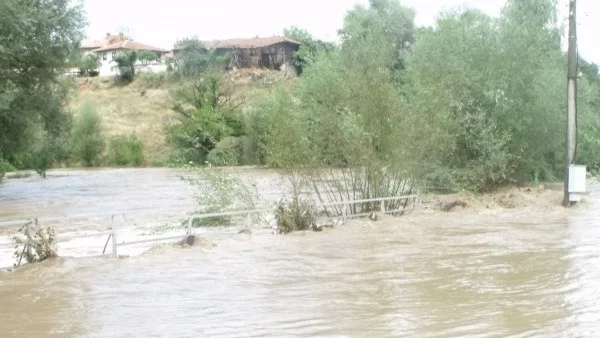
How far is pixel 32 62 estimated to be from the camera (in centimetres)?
3638

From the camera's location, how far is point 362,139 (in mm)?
22594

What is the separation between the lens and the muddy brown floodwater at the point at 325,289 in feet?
33.8

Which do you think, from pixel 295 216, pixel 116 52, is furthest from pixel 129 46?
pixel 295 216

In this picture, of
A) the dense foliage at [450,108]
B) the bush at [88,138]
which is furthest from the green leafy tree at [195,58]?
the dense foliage at [450,108]

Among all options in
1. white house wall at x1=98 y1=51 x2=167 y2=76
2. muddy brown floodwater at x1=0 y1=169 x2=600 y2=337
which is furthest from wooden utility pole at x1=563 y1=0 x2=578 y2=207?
white house wall at x1=98 y1=51 x2=167 y2=76

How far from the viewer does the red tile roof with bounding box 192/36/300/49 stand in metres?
107

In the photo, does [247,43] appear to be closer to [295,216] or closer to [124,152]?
[124,152]

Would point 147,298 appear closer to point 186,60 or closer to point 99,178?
point 99,178

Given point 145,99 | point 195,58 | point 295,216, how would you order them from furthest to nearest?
point 195,58 → point 145,99 → point 295,216

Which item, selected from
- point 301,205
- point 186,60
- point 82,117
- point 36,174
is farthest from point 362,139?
point 186,60

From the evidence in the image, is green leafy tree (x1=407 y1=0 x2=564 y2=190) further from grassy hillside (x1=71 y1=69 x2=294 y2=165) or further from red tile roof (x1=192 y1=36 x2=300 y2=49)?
red tile roof (x1=192 y1=36 x2=300 y2=49)

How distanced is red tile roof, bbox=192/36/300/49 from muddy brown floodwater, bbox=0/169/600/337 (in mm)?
89317

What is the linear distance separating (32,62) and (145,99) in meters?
64.4

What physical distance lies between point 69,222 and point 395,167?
11687 mm
